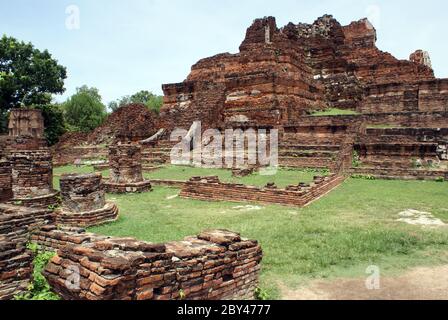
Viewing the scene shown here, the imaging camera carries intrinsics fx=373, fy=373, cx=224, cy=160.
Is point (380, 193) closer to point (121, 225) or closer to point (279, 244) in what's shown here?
point (279, 244)

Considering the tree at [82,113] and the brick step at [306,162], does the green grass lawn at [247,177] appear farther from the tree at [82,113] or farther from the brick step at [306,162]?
the tree at [82,113]

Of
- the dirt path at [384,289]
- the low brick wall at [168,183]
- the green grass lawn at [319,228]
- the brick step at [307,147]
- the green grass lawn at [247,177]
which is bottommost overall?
the dirt path at [384,289]

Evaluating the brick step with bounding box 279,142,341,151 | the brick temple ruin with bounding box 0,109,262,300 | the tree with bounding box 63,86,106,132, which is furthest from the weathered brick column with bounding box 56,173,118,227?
the tree with bounding box 63,86,106,132

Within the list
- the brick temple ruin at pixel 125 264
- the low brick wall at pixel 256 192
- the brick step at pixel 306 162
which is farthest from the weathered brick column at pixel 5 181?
the brick step at pixel 306 162

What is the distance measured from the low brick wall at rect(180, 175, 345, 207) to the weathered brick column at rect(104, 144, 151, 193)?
1.64m

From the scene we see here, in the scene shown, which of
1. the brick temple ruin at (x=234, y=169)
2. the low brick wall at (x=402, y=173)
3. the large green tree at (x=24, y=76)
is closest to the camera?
the brick temple ruin at (x=234, y=169)

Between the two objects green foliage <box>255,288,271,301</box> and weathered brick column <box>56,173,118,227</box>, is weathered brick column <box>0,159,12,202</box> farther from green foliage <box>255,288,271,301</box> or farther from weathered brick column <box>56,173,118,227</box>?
green foliage <box>255,288,271,301</box>

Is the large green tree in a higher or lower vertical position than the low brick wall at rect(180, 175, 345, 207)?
higher

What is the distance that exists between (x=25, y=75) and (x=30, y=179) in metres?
25.5

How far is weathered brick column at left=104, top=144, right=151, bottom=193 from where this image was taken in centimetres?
1102

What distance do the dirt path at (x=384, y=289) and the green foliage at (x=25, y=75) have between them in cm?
3065

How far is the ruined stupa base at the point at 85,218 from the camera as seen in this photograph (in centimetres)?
734

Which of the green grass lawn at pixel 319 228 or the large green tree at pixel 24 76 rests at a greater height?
the large green tree at pixel 24 76
